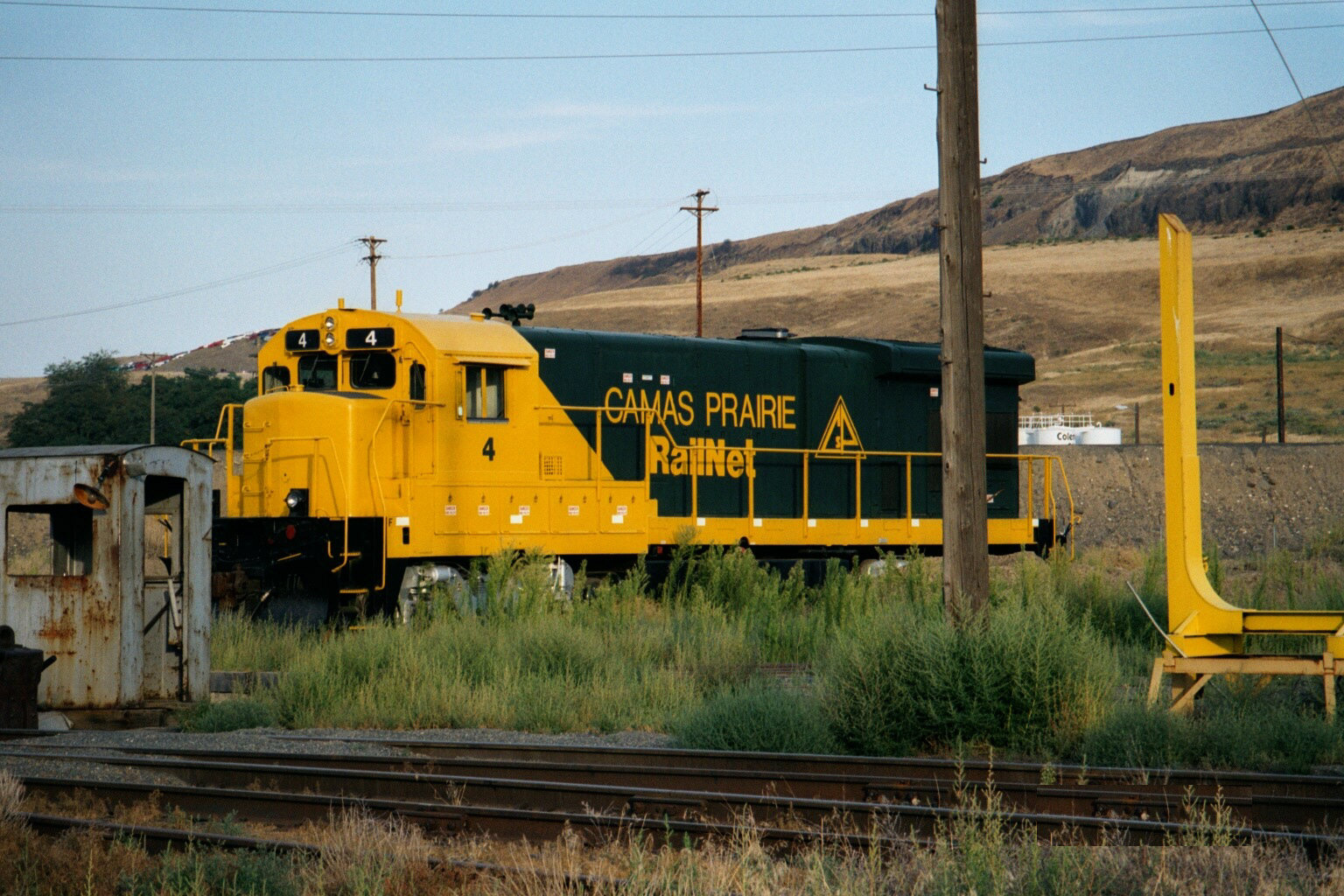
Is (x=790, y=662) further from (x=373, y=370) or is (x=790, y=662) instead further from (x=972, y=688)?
(x=373, y=370)

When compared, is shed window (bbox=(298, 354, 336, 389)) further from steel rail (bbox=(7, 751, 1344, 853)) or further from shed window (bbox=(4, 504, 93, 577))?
steel rail (bbox=(7, 751, 1344, 853))

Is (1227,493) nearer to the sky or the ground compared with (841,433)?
nearer to the ground

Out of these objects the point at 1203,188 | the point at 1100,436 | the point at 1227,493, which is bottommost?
the point at 1227,493

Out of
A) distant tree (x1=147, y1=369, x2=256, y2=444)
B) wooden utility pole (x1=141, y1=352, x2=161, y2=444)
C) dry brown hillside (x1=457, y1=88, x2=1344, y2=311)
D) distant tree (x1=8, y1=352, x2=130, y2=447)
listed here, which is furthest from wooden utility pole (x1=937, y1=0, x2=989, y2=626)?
dry brown hillside (x1=457, y1=88, x2=1344, y2=311)

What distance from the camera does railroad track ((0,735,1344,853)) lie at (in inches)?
242

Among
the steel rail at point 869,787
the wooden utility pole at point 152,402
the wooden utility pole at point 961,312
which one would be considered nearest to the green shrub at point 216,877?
the steel rail at point 869,787

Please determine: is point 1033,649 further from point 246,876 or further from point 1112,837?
point 246,876

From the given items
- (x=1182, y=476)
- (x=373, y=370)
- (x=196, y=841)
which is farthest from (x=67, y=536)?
(x=1182, y=476)

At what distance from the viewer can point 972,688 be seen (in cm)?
886

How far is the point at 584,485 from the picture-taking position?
1598 cm

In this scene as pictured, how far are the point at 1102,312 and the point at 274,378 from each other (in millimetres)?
95129

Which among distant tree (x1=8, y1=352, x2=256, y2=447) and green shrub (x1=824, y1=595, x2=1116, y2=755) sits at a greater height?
distant tree (x1=8, y1=352, x2=256, y2=447)

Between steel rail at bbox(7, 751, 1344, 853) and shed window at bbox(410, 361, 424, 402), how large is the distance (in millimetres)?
7138

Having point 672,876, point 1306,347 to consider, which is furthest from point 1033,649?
point 1306,347
